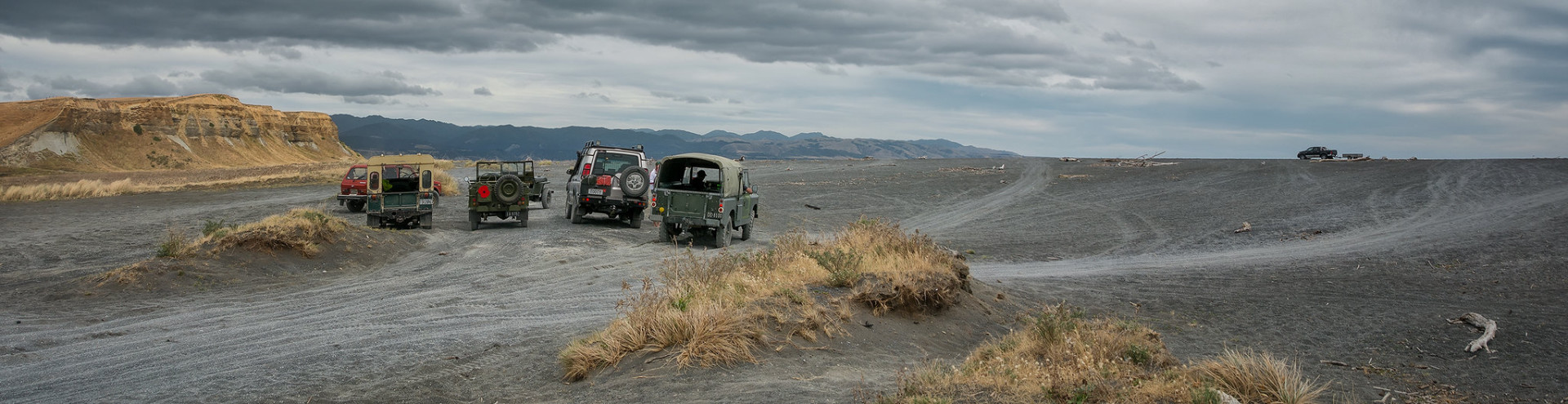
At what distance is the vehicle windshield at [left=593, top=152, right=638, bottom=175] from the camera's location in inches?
955

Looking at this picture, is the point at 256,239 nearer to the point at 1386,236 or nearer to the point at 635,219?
the point at 635,219

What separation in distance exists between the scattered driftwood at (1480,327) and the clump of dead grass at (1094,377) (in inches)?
178

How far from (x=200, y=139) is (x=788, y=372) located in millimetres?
87229

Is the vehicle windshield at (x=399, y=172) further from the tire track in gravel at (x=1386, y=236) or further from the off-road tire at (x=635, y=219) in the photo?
the tire track in gravel at (x=1386, y=236)

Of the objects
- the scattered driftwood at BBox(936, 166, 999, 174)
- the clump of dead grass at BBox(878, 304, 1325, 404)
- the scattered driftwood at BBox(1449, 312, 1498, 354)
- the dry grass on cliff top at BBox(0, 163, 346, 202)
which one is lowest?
the dry grass on cliff top at BBox(0, 163, 346, 202)

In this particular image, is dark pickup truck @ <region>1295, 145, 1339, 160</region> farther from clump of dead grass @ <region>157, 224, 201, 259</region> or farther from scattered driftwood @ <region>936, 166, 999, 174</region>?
clump of dead grass @ <region>157, 224, 201, 259</region>

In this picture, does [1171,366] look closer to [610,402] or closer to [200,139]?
[610,402]

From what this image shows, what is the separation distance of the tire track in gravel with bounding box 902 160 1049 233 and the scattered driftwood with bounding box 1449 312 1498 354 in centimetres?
1539

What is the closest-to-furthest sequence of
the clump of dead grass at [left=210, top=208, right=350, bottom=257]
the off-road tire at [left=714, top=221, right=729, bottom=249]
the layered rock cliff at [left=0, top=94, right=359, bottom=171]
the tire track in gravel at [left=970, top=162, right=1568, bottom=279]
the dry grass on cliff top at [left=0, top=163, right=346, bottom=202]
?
the clump of dead grass at [left=210, top=208, right=350, bottom=257] → the tire track in gravel at [left=970, top=162, right=1568, bottom=279] → the off-road tire at [left=714, top=221, right=729, bottom=249] → the dry grass on cliff top at [left=0, top=163, right=346, bottom=202] → the layered rock cliff at [left=0, top=94, right=359, bottom=171]

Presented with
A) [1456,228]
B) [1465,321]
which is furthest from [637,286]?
[1456,228]

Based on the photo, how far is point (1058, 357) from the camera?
769 cm

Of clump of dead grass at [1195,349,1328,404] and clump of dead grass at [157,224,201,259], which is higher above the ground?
clump of dead grass at [1195,349,1328,404]

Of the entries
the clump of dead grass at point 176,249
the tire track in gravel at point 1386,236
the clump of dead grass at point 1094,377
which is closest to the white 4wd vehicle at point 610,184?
the tire track in gravel at point 1386,236

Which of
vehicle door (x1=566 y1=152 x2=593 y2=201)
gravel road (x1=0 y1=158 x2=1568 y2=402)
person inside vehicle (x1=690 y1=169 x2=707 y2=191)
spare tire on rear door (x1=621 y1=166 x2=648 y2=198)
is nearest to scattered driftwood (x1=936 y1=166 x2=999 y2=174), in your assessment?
gravel road (x1=0 y1=158 x2=1568 y2=402)
